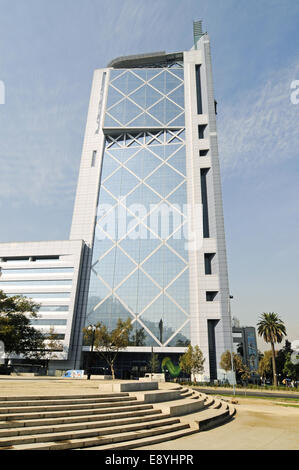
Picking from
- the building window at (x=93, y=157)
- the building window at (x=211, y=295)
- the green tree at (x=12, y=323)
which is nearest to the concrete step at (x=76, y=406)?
the green tree at (x=12, y=323)

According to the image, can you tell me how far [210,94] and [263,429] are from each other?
256 feet

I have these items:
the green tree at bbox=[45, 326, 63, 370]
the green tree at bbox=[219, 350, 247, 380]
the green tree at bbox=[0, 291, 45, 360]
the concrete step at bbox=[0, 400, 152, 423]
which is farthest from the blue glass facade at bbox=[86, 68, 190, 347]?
the concrete step at bbox=[0, 400, 152, 423]

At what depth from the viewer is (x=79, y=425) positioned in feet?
28.4

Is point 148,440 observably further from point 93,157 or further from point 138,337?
point 93,157

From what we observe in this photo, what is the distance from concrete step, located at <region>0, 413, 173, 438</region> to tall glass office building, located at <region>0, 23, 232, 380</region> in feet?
147

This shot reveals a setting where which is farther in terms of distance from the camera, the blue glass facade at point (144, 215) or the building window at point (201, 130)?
the building window at point (201, 130)

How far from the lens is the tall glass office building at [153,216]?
55.7 metres

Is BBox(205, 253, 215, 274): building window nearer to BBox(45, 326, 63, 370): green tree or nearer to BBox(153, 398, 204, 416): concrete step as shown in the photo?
BBox(45, 326, 63, 370): green tree

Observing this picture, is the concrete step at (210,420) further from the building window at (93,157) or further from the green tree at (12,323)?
the building window at (93,157)

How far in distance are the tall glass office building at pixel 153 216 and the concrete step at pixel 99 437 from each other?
45.3 metres

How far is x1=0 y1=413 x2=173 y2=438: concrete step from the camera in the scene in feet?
24.5

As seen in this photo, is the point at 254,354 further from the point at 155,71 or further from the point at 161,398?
the point at 155,71
